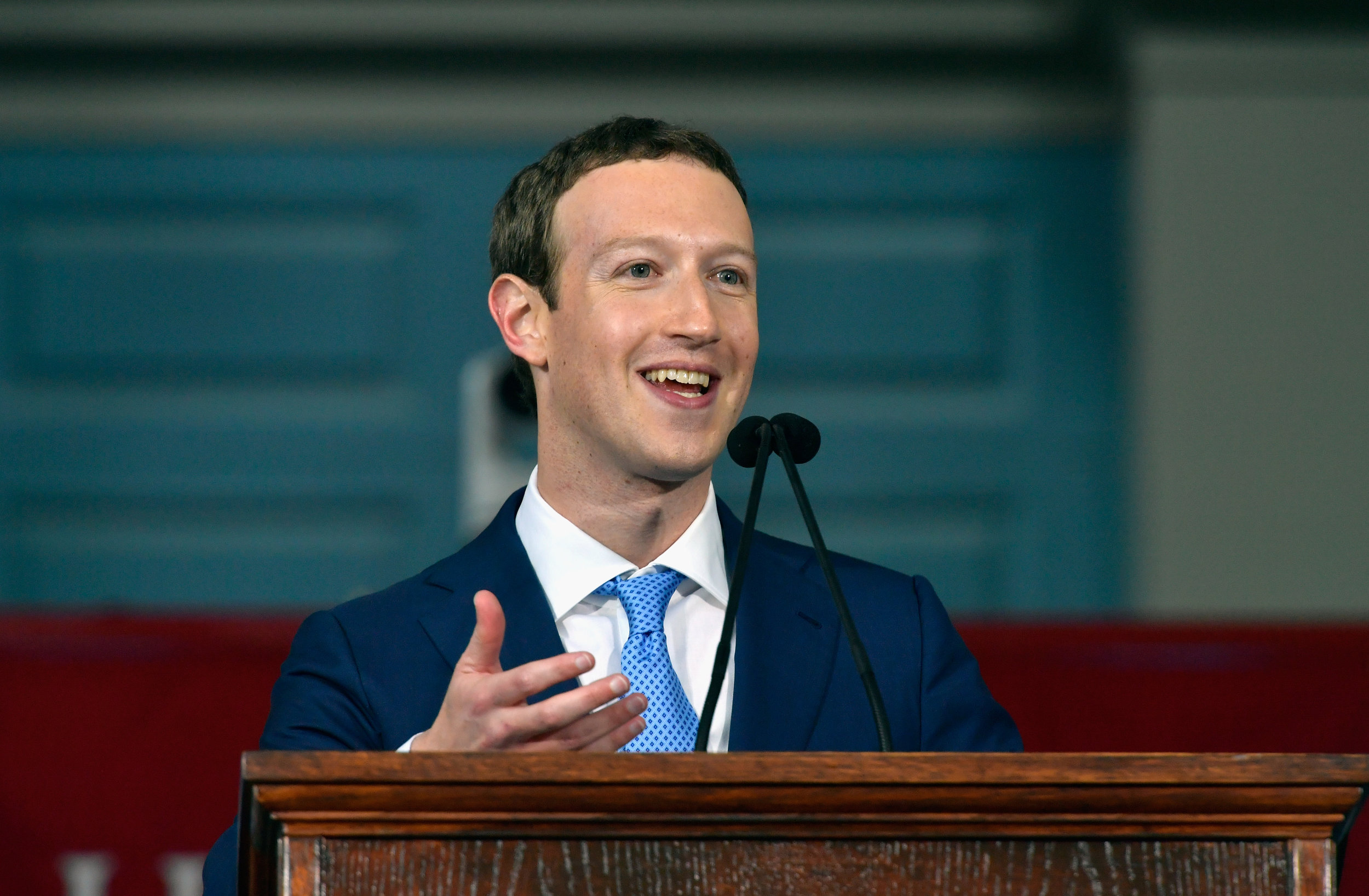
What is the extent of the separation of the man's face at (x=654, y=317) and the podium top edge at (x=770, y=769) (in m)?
0.46

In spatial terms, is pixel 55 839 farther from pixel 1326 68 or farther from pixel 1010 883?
pixel 1326 68

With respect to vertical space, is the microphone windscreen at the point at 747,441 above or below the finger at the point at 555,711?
above

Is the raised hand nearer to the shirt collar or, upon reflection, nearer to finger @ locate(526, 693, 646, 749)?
finger @ locate(526, 693, 646, 749)

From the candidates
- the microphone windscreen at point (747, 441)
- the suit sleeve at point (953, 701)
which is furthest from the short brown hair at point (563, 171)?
the suit sleeve at point (953, 701)

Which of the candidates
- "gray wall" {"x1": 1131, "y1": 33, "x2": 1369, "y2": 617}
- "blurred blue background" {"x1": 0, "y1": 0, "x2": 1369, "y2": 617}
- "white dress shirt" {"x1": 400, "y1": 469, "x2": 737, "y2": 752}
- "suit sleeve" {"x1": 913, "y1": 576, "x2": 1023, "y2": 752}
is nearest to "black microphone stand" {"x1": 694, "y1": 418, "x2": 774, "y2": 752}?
"white dress shirt" {"x1": 400, "y1": 469, "x2": 737, "y2": 752}

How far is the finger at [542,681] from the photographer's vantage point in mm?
1005

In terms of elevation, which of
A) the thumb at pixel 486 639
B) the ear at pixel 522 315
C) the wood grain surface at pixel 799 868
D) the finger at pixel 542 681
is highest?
the ear at pixel 522 315

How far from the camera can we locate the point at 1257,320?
3.58 metres

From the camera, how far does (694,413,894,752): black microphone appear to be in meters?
1.17

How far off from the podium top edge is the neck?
49 centimetres

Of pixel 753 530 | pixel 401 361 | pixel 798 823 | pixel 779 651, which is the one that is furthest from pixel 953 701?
pixel 401 361

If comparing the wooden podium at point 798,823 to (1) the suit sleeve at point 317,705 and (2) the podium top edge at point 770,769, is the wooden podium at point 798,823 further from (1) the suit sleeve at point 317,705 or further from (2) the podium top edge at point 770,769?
(1) the suit sleeve at point 317,705

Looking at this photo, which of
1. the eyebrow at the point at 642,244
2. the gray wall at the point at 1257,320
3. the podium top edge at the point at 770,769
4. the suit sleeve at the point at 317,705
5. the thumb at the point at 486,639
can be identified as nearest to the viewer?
the podium top edge at the point at 770,769

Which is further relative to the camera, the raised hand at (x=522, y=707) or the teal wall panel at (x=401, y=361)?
the teal wall panel at (x=401, y=361)
